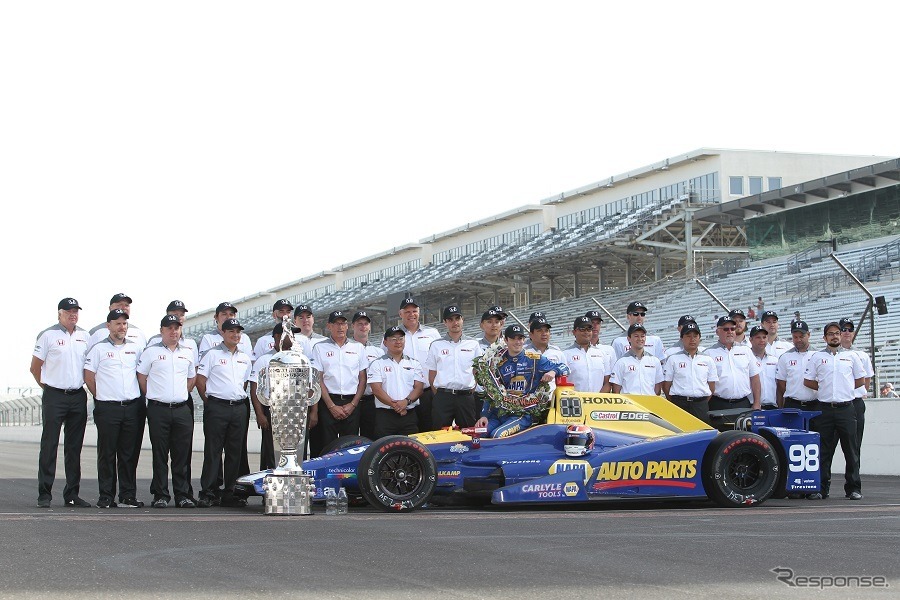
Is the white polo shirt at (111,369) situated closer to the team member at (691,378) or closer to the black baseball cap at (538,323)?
the black baseball cap at (538,323)

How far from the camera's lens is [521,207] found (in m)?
58.1

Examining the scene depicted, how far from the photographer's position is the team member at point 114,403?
11539 millimetres

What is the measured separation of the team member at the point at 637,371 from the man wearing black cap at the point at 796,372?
1369 millimetres

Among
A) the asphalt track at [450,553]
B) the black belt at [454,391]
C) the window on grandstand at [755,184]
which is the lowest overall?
the asphalt track at [450,553]

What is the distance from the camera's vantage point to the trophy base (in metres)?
9.98

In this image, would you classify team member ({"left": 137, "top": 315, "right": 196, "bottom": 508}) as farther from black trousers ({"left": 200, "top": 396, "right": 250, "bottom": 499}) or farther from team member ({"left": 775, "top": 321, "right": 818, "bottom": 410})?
team member ({"left": 775, "top": 321, "right": 818, "bottom": 410})

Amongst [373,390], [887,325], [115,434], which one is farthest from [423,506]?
[887,325]

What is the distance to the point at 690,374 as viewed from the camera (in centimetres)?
1324

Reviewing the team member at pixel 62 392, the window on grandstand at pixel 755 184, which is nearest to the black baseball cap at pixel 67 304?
the team member at pixel 62 392

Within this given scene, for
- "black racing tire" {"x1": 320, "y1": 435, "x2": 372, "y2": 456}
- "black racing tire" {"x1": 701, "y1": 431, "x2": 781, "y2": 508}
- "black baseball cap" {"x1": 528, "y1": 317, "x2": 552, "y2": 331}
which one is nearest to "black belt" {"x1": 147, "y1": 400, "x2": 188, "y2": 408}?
"black racing tire" {"x1": 320, "y1": 435, "x2": 372, "y2": 456}

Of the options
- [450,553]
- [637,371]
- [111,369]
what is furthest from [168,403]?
[450,553]

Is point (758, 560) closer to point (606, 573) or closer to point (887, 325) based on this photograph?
point (606, 573)

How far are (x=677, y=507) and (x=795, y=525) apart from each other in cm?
230

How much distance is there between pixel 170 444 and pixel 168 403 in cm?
44
